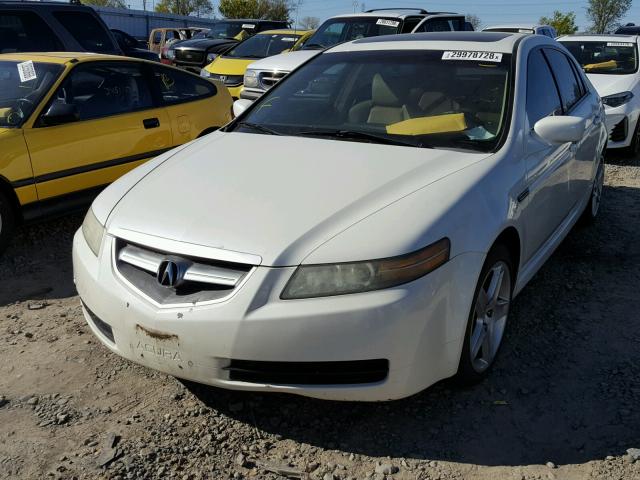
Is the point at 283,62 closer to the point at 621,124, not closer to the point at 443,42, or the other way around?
the point at 621,124

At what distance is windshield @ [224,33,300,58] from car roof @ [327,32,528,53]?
7.70 meters

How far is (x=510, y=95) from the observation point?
3.49m

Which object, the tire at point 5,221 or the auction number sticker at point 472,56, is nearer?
the auction number sticker at point 472,56

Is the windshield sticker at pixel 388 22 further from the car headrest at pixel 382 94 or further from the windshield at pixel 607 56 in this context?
the car headrest at pixel 382 94

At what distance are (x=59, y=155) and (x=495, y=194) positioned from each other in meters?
3.48

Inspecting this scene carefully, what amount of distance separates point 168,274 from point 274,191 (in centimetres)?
63

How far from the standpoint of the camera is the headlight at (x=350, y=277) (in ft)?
7.93

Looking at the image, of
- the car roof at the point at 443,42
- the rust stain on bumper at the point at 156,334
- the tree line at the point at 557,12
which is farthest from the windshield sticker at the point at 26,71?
the tree line at the point at 557,12

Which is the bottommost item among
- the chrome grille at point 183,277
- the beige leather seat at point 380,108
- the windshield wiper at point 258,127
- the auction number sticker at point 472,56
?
the chrome grille at point 183,277

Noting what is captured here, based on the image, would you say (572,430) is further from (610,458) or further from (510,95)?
(510,95)

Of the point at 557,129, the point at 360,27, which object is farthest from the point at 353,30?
the point at 557,129

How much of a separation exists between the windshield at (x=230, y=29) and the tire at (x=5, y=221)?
12343mm

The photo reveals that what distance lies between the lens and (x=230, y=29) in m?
16.8

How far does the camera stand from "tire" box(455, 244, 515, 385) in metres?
2.82
